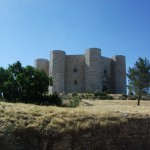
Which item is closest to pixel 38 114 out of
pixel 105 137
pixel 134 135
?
pixel 105 137

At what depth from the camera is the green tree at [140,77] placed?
40406 millimetres

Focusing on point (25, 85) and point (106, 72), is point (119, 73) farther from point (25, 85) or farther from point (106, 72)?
point (25, 85)

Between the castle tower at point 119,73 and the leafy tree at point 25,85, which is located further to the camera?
the castle tower at point 119,73

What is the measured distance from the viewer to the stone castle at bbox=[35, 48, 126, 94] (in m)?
67.4

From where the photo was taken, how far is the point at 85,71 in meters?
69.1

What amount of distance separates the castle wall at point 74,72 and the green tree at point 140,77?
28.5 metres

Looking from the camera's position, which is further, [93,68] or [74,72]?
[74,72]

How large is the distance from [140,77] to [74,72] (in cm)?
3086

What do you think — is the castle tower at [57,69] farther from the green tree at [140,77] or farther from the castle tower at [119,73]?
the green tree at [140,77]

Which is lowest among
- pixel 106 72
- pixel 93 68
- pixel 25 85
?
pixel 25 85

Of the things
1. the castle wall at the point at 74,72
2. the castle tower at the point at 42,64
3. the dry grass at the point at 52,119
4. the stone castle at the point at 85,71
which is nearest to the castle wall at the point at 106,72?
the stone castle at the point at 85,71

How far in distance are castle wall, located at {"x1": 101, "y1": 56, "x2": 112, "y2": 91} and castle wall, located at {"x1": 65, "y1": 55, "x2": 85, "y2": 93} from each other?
158 inches

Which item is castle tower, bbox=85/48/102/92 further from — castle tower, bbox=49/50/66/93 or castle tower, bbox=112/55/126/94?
castle tower, bbox=112/55/126/94

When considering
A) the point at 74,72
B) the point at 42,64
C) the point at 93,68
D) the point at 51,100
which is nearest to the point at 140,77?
the point at 51,100
